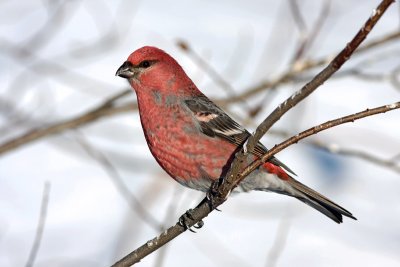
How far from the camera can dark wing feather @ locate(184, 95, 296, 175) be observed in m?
4.26

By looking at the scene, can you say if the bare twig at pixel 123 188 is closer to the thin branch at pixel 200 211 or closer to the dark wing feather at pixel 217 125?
the dark wing feather at pixel 217 125

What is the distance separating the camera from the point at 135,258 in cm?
325

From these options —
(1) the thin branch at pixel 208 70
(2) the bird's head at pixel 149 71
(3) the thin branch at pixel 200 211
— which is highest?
(1) the thin branch at pixel 208 70

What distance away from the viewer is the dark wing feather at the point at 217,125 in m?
4.26

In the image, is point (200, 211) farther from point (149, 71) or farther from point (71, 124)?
point (71, 124)

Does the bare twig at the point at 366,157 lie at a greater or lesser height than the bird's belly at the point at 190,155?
greater

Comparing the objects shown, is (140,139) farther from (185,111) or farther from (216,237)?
(185,111)

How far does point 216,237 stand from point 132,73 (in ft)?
11.8

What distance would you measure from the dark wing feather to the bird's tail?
27cm

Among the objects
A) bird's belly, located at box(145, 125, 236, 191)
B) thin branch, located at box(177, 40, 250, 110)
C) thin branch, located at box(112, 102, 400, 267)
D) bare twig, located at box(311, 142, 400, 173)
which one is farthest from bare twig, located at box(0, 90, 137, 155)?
thin branch, located at box(112, 102, 400, 267)

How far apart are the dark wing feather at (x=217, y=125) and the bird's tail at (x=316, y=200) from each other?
27 centimetres

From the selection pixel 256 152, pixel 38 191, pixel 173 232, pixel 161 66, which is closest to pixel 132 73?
pixel 161 66

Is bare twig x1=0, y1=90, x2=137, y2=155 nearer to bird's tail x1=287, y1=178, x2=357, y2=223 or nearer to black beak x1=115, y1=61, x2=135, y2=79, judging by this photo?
black beak x1=115, y1=61, x2=135, y2=79

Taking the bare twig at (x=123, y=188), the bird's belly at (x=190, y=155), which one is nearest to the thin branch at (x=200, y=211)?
→ the bird's belly at (x=190, y=155)
